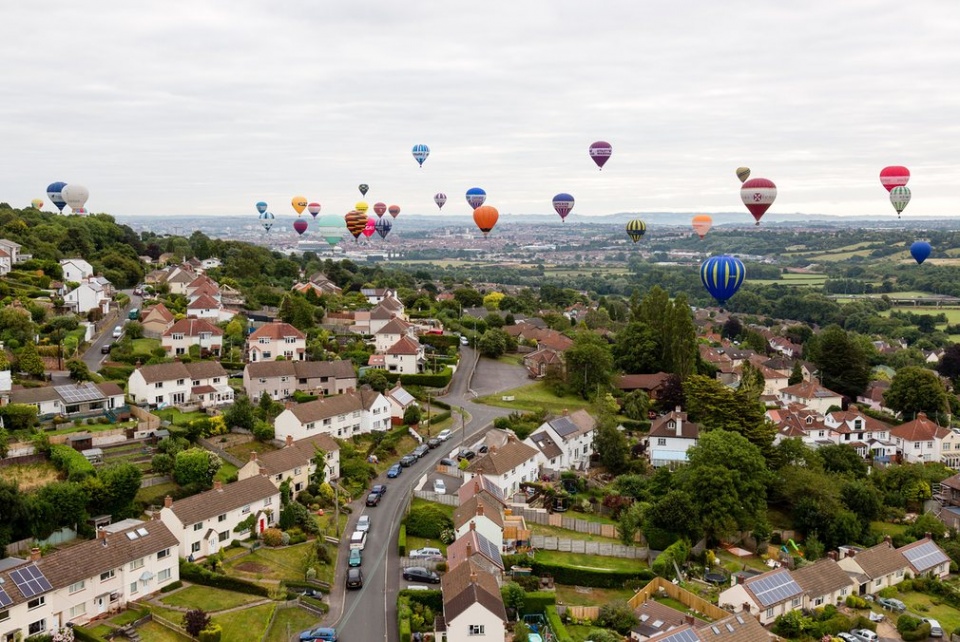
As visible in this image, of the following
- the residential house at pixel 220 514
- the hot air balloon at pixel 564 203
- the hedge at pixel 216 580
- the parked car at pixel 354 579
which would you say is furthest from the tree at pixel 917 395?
the hedge at pixel 216 580

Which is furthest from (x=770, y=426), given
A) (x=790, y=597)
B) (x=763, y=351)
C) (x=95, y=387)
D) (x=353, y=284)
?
(x=353, y=284)

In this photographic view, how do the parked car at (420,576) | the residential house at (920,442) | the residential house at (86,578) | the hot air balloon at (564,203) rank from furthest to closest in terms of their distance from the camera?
the hot air balloon at (564,203), the residential house at (920,442), the parked car at (420,576), the residential house at (86,578)

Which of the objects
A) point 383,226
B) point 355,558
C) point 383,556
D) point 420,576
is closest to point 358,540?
point 383,556

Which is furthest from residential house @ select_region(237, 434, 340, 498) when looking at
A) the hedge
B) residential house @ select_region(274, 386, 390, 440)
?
the hedge

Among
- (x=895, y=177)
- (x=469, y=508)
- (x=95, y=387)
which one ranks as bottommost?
(x=469, y=508)

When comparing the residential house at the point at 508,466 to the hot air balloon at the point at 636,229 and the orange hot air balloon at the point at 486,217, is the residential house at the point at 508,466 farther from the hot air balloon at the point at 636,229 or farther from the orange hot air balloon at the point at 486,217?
the hot air balloon at the point at 636,229

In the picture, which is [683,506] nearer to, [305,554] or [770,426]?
[770,426]

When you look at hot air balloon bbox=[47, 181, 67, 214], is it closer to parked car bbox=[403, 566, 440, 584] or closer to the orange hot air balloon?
the orange hot air balloon
